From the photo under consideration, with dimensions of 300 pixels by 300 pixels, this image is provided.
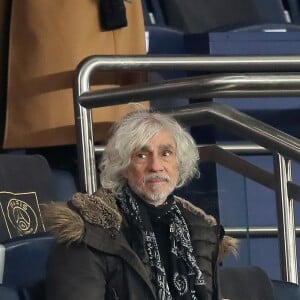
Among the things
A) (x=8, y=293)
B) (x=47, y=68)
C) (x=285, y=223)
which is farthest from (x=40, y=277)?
(x=47, y=68)

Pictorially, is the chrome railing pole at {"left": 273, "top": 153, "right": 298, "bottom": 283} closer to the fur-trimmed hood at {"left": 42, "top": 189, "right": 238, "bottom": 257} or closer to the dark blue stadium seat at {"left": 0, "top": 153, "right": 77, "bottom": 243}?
the dark blue stadium seat at {"left": 0, "top": 153, "right": 77, "bottom": 243}

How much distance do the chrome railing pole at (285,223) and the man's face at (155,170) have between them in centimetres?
93

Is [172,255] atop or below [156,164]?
below

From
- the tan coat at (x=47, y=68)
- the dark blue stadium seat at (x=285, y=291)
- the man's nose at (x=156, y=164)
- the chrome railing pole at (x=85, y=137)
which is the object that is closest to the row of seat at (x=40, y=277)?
the dark blue stadium seat at (x=285, y=291)

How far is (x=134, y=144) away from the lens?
4.03 metres

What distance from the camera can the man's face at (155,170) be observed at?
4.00 m

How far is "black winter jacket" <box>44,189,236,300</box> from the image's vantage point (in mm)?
3797

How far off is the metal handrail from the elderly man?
0.53 m

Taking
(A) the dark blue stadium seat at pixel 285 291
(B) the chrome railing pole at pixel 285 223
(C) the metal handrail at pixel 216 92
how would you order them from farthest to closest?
(B) the chrome railing pole at pixel 285 223, (C) the metal handrail at pixel 216 92, (A) the dark blue stadium seat at pixel 285 291

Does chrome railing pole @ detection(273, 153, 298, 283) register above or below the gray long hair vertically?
below

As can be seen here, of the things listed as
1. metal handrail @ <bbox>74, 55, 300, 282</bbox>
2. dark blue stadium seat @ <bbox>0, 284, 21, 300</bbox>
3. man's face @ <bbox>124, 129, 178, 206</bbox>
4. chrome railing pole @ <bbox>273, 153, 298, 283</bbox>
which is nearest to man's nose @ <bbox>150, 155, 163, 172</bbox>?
man's face @ <bbox>124, 129, 178, 206</bbox>

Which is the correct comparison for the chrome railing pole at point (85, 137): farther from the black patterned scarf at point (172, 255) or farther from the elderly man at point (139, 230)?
the black patterned scarf at point (172, 255)

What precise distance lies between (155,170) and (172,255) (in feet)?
0.75

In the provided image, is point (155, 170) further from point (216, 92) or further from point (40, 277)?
point (216, 92)
